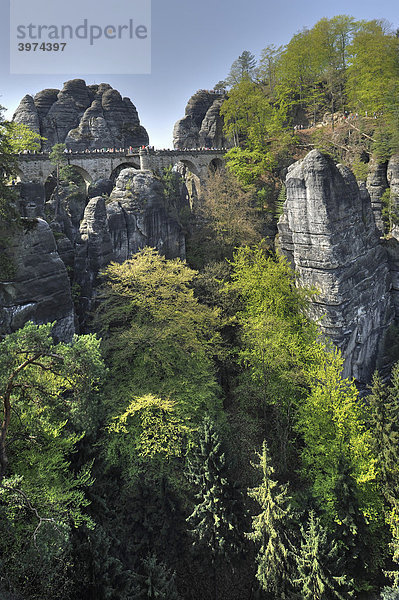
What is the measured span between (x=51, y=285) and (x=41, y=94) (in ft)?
112

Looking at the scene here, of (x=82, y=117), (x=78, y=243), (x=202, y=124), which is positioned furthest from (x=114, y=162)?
(x=202, y=124)

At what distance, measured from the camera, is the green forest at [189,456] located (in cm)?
963

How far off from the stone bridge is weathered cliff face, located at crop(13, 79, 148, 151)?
8927 millimetres

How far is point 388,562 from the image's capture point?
589 inches

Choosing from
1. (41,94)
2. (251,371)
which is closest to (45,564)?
(251,371)

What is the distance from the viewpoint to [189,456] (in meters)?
13.5

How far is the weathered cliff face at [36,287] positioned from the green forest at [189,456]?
1165mm

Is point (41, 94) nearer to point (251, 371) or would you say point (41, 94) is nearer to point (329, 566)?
point (251, 371)

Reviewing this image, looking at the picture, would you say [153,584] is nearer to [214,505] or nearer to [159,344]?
[214,505]

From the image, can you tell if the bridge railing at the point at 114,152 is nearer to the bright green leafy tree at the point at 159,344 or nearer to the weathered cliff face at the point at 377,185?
the weathered cliff face at the point at 377,185

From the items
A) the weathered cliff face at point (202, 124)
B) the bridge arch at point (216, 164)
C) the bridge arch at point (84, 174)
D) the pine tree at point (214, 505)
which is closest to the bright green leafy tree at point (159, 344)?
the pine tree at point (214, 505)

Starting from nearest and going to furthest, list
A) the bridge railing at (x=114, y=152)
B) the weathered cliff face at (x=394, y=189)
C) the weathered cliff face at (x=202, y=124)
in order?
the weathered cliff face at (x=394, y=189) < the bridge railing at (x=114, y=152) < the weathered cliff face at (x=202, y=124)

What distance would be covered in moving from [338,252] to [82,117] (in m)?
32.7

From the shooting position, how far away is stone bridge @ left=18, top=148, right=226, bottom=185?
28.2m
